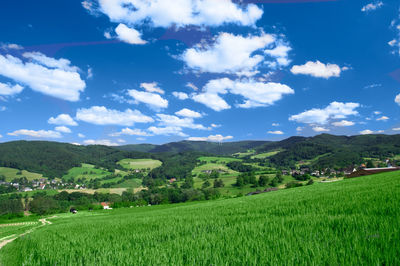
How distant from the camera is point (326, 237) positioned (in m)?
2.70

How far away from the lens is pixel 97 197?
151 m

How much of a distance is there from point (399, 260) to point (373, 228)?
1.18 m

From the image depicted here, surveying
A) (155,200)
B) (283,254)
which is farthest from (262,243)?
(155,200)

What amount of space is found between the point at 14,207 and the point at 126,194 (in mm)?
65122

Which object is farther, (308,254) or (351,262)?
(308,254)

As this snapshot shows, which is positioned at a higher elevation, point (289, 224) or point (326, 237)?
point (326, 237)

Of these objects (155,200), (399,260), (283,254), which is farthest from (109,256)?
(155,200)

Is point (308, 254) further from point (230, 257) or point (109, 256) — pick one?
point (109, 256)

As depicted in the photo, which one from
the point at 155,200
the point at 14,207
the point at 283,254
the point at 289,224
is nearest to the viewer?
the point at 283,254

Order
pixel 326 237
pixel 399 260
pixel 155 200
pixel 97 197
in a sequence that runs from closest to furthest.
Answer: pixel 399 260
pixel 326 237
pixel 155 200
pixel 97 197

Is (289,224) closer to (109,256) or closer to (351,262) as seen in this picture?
(351,262)

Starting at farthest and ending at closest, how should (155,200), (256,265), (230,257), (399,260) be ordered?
(155,200), (230,257), (256,265), (399,260)

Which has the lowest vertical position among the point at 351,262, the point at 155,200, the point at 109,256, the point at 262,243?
the point at 155,200

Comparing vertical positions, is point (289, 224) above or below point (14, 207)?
above
